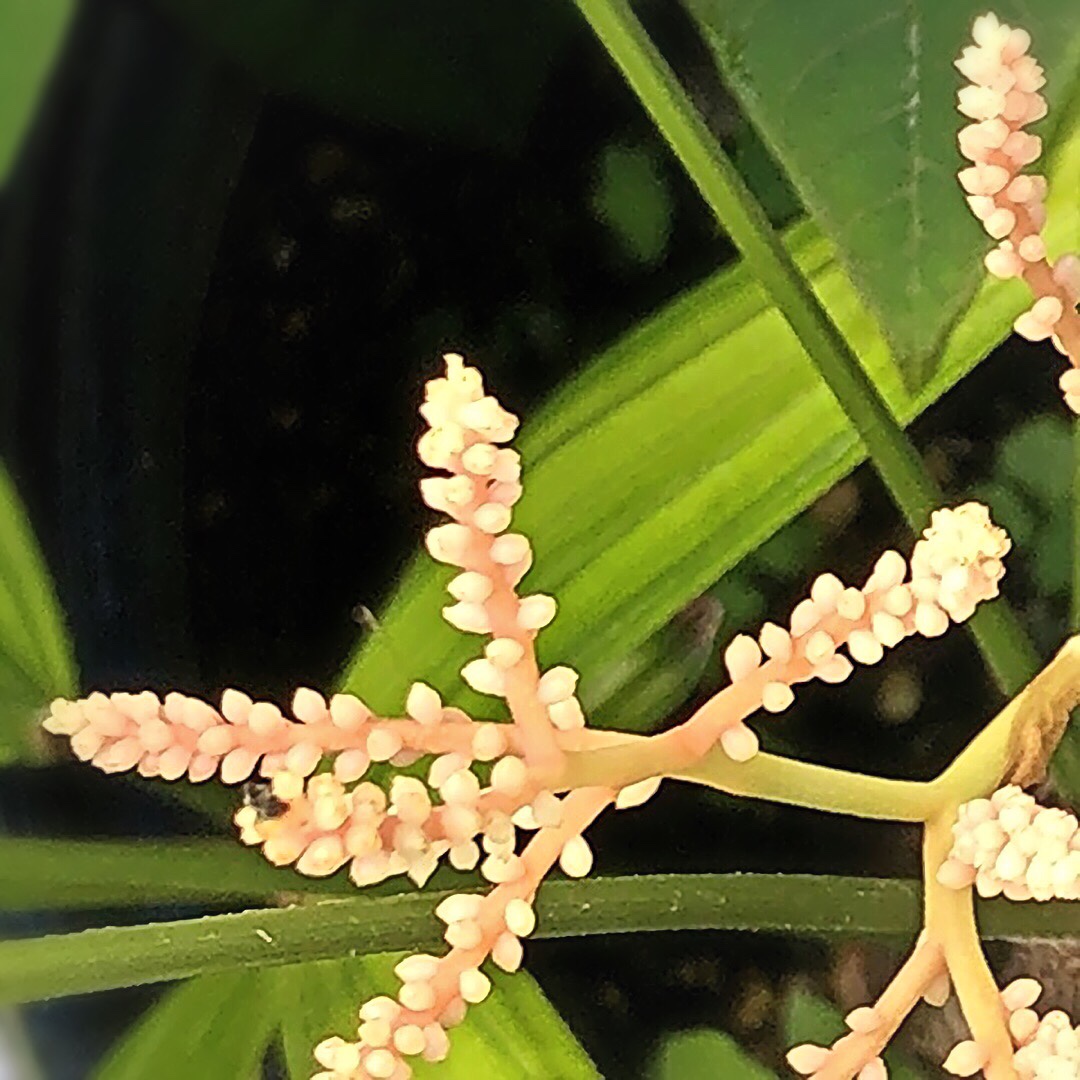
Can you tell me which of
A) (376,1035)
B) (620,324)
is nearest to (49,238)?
(620,324)

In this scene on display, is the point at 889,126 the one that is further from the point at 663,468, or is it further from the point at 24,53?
the point at 24,53

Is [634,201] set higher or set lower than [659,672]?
higher

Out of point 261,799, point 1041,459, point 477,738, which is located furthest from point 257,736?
point 1041,459

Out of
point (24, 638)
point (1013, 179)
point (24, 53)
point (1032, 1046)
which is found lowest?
point (1032, 1046)

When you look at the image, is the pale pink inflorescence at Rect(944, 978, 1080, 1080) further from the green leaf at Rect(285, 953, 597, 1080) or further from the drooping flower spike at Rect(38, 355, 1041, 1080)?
the green leaf at Rect(285, 953, 597, 1080)

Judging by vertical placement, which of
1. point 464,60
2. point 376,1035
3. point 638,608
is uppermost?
point 464,60

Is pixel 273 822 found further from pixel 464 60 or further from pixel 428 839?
pixel 464 60
